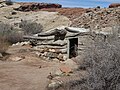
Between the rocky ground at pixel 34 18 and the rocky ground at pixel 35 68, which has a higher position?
the rocky ground at pixel 35 68

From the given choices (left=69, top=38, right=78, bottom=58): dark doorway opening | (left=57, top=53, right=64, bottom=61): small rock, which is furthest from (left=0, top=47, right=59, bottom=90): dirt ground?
(left=69, top=38, right=78, bottom=58): dark doorway opening

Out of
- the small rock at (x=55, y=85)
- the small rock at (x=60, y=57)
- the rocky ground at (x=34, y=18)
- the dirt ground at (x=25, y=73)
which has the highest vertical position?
the small rock at (x=55, y=85)

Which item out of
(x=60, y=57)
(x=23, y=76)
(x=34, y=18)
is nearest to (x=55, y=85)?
(x=23, y=76)

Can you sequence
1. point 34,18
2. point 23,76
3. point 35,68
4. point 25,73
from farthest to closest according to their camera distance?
1. point 34,18
2. point 35,68
3. point 25,73
4. point 23,76

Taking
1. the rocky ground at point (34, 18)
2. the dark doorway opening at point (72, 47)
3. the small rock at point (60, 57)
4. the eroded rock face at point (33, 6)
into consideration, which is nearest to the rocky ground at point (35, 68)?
the small rock at point (60, 57)

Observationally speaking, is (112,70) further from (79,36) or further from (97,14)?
(97,14)

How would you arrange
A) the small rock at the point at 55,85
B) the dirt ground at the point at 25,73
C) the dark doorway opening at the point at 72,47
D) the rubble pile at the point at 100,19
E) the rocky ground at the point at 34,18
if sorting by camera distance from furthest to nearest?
the rocky ground at the point at 34,18, the rubble pile at the point at 100,19, the dark doorway opening at the point at 72,47, the dirt ground at the point at 25,73, the small rock at the point at 55,85

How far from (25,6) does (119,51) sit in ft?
119

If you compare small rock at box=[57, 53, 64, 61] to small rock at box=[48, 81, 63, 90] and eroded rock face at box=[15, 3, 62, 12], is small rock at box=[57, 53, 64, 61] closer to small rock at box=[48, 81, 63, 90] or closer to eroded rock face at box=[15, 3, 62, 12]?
small rock at box=[48, 81, 63, 90]

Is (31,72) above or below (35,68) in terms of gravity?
above

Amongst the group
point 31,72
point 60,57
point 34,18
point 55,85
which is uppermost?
point 55,85

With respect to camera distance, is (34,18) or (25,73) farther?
(34,18)

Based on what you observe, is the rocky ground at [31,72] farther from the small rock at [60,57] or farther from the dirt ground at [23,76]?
the small rock at [60,57]

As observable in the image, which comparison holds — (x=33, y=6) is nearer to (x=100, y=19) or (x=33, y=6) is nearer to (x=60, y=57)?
(x=100, y=19)
